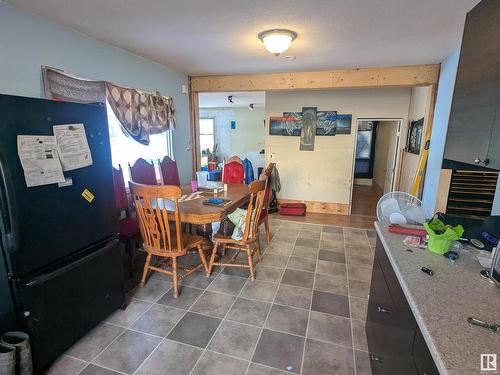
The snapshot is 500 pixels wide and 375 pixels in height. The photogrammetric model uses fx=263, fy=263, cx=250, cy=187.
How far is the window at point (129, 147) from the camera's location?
3006 millimetres

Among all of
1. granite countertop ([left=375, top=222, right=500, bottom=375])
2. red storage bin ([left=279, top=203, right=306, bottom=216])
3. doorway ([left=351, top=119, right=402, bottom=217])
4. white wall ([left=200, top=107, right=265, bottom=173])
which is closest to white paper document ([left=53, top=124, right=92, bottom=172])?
granite countertop ([left=375, top=222, right=500, bottom=375])

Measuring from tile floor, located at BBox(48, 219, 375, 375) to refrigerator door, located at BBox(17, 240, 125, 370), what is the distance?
14cm

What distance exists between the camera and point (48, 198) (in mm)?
1510

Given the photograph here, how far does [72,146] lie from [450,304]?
2046mm

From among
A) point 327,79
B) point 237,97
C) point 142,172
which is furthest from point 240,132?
point 142,172

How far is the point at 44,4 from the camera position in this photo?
6.24 ft

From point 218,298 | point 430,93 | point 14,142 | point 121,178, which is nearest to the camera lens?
point 14,142

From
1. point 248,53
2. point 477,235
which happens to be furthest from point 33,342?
point 248,53

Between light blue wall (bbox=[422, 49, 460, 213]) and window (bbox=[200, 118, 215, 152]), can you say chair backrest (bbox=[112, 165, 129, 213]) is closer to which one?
light blue wall (bbox=[422, 49, 460, 213])

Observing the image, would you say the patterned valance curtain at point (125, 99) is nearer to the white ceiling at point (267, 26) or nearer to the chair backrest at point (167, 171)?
the chair backrest at point (167, 171)

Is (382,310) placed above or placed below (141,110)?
below

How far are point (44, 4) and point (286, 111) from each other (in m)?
3.78

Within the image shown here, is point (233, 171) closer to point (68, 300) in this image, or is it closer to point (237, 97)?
point (68, 300)

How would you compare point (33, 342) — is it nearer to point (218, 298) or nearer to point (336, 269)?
point (218, 298)
